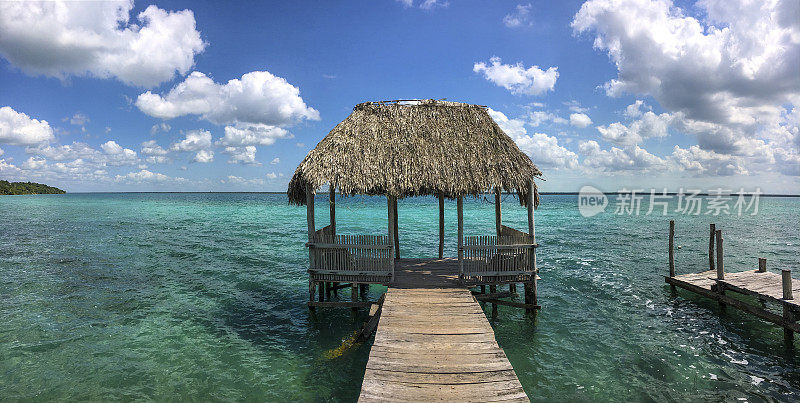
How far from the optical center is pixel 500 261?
1023cm

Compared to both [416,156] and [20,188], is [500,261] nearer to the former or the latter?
[416,156]

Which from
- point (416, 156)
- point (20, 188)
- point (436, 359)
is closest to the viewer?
point (436, 359)

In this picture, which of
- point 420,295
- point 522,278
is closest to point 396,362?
point 420,295

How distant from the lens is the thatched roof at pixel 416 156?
383 inches

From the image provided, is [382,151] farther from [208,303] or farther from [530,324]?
[208,303]

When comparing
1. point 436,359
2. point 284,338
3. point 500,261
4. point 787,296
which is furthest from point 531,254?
point 284,338

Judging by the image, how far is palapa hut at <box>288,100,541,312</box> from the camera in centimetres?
977

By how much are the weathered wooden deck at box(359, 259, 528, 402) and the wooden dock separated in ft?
27.7

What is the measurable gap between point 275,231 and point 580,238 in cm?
2610

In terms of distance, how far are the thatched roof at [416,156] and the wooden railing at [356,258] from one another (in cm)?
141

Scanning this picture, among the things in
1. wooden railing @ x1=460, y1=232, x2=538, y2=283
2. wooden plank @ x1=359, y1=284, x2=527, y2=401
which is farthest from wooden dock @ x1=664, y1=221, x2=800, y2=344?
wooden plank @ x1=359, y1=284, x2=527, y2=401

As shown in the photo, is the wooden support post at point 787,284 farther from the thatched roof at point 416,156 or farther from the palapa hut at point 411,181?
the thatched roof at point 416,156

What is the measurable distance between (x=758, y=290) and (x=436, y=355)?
11153 mm

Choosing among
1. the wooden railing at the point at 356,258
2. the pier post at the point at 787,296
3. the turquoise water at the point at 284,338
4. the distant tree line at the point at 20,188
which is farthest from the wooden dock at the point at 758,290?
the distant tree line at the point at 20,188
